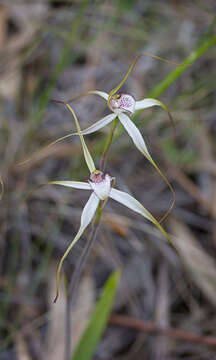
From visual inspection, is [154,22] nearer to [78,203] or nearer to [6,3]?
[6,3]

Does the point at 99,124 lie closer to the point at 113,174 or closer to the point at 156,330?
the point at 113,174

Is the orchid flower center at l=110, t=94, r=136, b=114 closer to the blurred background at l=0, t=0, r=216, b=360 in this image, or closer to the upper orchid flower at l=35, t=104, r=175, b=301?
the upper orchid flower at l=35, t=104, r=175, b=301

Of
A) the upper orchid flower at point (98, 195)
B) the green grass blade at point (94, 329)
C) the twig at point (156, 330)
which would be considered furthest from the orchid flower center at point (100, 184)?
the twig at point (156, 330)

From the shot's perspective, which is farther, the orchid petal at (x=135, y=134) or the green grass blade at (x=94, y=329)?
the green grass blade at (x=94, y=329)

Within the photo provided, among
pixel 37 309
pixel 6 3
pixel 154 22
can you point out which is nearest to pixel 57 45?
pixel 6 3

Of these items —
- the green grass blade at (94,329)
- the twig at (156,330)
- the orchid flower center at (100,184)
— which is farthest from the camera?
the twig at (156,330)

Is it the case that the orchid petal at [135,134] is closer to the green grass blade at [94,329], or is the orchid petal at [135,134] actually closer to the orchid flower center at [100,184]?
the orchid flower center at [100,184]
